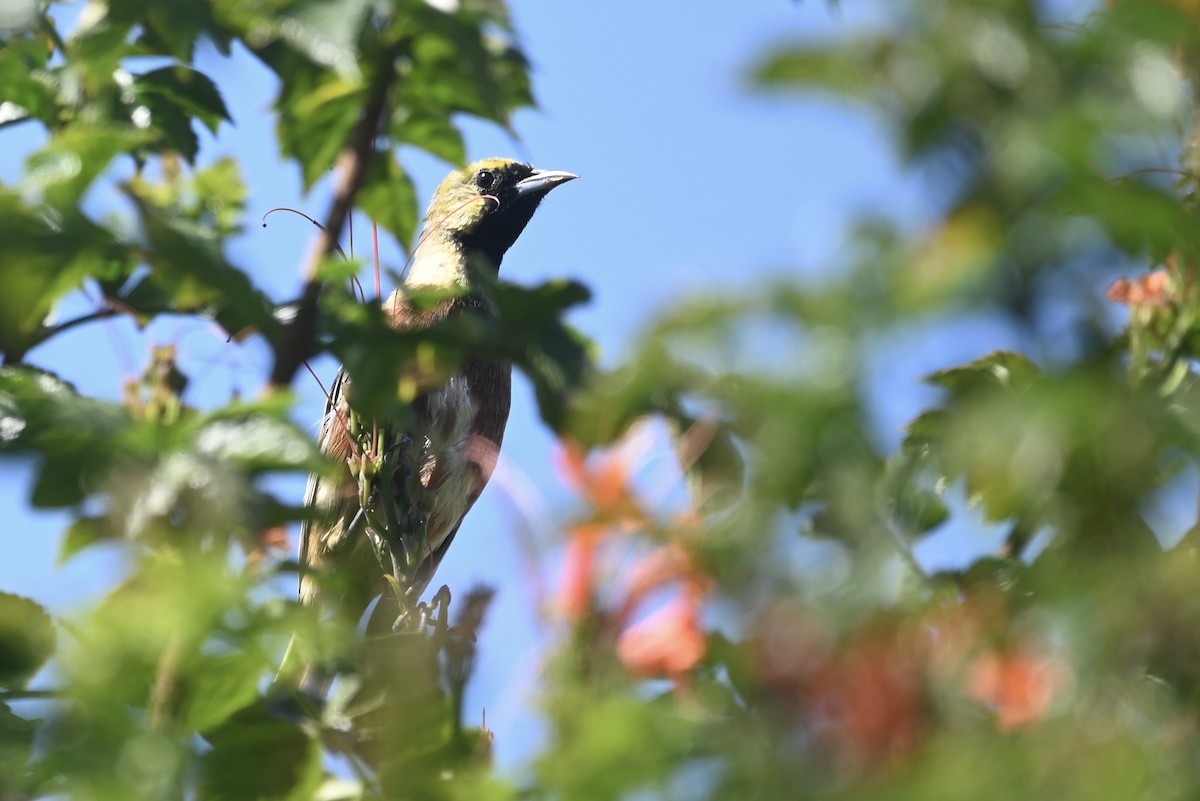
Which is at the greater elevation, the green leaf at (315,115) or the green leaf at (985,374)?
the green leaf at (315,115)

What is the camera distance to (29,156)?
1959mm

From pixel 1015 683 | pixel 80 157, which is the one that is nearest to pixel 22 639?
pixel 80 157

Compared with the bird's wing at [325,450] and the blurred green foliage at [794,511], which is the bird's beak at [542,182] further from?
the blurred green foliage at [794,511]

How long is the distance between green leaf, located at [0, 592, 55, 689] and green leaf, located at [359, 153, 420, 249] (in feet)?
2.93

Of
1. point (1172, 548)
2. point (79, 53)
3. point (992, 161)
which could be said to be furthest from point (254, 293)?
point (1172, 548)

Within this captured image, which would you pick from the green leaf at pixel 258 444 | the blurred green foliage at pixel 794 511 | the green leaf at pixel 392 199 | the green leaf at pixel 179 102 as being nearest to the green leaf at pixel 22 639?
the blurred green foliage at pixel 794 511

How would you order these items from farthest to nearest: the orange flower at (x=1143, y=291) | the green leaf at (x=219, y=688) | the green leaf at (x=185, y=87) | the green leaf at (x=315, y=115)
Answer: the green leaf at (x=185, y=87) < the green leaf at (x=315, y=115) < the orange flower at (x=1143, y=291) < the green leaf at (x=219, y=688)

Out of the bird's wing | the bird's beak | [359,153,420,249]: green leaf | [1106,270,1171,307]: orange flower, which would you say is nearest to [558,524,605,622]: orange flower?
[1106,270,1171,307]: orange flower

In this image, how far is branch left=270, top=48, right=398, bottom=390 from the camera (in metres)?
1.79

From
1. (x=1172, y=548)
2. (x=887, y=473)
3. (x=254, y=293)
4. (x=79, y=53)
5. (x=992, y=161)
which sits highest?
(x=79, y=53)

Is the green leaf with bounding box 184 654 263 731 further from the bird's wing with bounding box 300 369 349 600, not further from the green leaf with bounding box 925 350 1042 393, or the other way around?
the bird's wing with bounding box 300 369 349 600

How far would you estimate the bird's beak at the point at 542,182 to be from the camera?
6.78 metres

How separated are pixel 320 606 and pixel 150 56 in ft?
4.48

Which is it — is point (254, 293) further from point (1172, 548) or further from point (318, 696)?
point (1172, 548)
